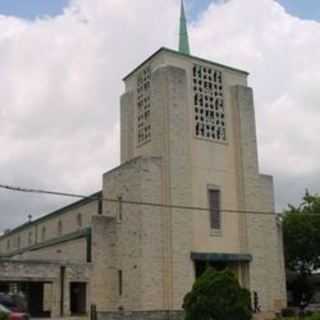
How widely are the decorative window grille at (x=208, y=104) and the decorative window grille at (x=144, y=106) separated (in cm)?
317

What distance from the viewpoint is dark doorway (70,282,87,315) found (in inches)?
1460

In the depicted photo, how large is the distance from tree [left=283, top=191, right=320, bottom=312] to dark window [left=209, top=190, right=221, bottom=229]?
12.0 metres

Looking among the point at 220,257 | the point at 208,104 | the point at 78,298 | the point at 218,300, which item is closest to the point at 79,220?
the point at 78,298

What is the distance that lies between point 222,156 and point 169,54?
7650mm

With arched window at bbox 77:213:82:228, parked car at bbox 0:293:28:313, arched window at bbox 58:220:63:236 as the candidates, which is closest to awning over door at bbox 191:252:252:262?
parked car at bbox 0:293:28:313

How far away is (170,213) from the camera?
36750 mm

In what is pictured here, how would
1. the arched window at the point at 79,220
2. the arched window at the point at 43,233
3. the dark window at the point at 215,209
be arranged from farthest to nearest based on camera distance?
1. the arched window at the point at 43,233
2. the arched window at the point at 79,220
3. the dark window at the point at 215,209

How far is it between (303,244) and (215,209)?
13.3m

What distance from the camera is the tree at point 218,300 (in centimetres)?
2355

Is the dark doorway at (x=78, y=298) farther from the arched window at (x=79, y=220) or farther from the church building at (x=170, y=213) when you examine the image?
Answer: the arched window at (x=79, y=220)

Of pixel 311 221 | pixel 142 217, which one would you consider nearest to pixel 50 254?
pixel 142 217

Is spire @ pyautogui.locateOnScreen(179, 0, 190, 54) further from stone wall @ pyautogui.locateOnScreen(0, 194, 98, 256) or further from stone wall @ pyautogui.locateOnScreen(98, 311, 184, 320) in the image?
stone wall @ pyautogui.locateOnScreen(98, 311, 184, 320)

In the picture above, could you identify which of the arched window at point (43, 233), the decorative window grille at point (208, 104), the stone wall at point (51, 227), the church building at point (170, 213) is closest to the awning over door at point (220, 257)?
the church building at point (170, 213)

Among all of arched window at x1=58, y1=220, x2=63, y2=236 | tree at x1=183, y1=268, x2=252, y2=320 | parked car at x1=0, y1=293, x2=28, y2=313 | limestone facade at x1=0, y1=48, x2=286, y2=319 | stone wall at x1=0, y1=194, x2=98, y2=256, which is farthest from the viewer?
arched window at x1=58, y1=220, x2=63, y2=236
